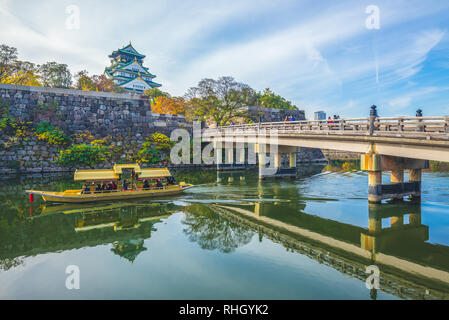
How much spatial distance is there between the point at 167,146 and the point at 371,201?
34121 mm

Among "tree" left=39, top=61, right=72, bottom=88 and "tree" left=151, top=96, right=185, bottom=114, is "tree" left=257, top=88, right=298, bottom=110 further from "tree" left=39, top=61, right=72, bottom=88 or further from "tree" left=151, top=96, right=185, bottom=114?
"tree" left=39, top=61, right=72, bottom=88

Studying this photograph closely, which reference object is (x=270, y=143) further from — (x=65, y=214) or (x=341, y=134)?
(x=65, y=214)

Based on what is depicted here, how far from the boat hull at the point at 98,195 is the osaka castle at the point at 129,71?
2585 inches

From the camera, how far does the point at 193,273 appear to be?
9.87 meters

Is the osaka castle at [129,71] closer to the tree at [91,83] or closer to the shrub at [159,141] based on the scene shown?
the tree at [91,83]

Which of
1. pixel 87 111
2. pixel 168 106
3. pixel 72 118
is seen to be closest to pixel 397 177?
pixel 87 111

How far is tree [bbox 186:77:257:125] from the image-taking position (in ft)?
160

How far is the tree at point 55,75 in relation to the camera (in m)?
52.3

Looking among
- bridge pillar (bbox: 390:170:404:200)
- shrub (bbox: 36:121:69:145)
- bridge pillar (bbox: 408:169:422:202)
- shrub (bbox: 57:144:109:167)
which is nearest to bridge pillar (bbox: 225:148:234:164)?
shrub (bbox: 57:144:109:167)

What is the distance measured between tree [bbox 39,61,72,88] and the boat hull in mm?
41295

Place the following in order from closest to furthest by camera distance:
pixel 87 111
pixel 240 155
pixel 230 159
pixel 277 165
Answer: pixel 277 165, pixel 230 159, pixel 87 111, pixel 240 155

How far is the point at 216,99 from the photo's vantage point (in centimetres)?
4891

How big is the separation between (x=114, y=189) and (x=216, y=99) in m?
31.2

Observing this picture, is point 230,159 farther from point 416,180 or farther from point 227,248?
point 227,248
